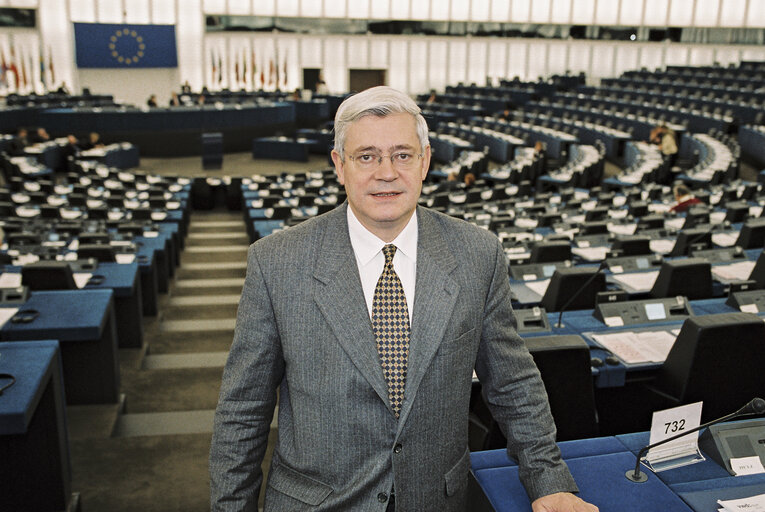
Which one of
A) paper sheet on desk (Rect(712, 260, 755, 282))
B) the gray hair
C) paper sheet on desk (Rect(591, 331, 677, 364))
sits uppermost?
the gray hair

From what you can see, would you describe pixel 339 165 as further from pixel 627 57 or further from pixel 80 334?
pixel 627 57

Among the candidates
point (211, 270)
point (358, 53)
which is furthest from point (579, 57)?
point (211, 270)

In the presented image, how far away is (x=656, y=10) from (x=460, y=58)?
937 centimetres

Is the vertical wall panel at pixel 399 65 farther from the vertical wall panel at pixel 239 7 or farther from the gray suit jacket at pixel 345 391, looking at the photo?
the gray suit jacket at pixel 345 391

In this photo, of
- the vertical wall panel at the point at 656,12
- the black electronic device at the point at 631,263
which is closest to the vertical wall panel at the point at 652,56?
the vertical wall panel at the point at 656,12

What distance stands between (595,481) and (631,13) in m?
33.3

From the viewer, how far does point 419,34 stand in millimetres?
29609

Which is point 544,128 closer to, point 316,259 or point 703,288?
point 703,288

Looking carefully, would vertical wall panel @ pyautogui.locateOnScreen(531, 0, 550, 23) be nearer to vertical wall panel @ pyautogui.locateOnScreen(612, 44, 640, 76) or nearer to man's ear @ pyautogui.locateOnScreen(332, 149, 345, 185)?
vertical wall panel @ pyautogui.locateOnScreen(612, 44, 640, 76)

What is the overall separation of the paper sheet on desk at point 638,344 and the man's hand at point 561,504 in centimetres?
194

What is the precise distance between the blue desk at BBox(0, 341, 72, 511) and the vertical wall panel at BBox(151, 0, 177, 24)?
27177 millimetres

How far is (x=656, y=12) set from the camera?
30875 mm

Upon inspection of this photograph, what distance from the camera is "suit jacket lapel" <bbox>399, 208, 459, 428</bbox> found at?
5.04 ft

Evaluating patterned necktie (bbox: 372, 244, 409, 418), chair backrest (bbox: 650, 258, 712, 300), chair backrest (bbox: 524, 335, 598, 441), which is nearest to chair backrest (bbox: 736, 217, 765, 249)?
chair backrest (bbox: 650, 258, 712, 300)
